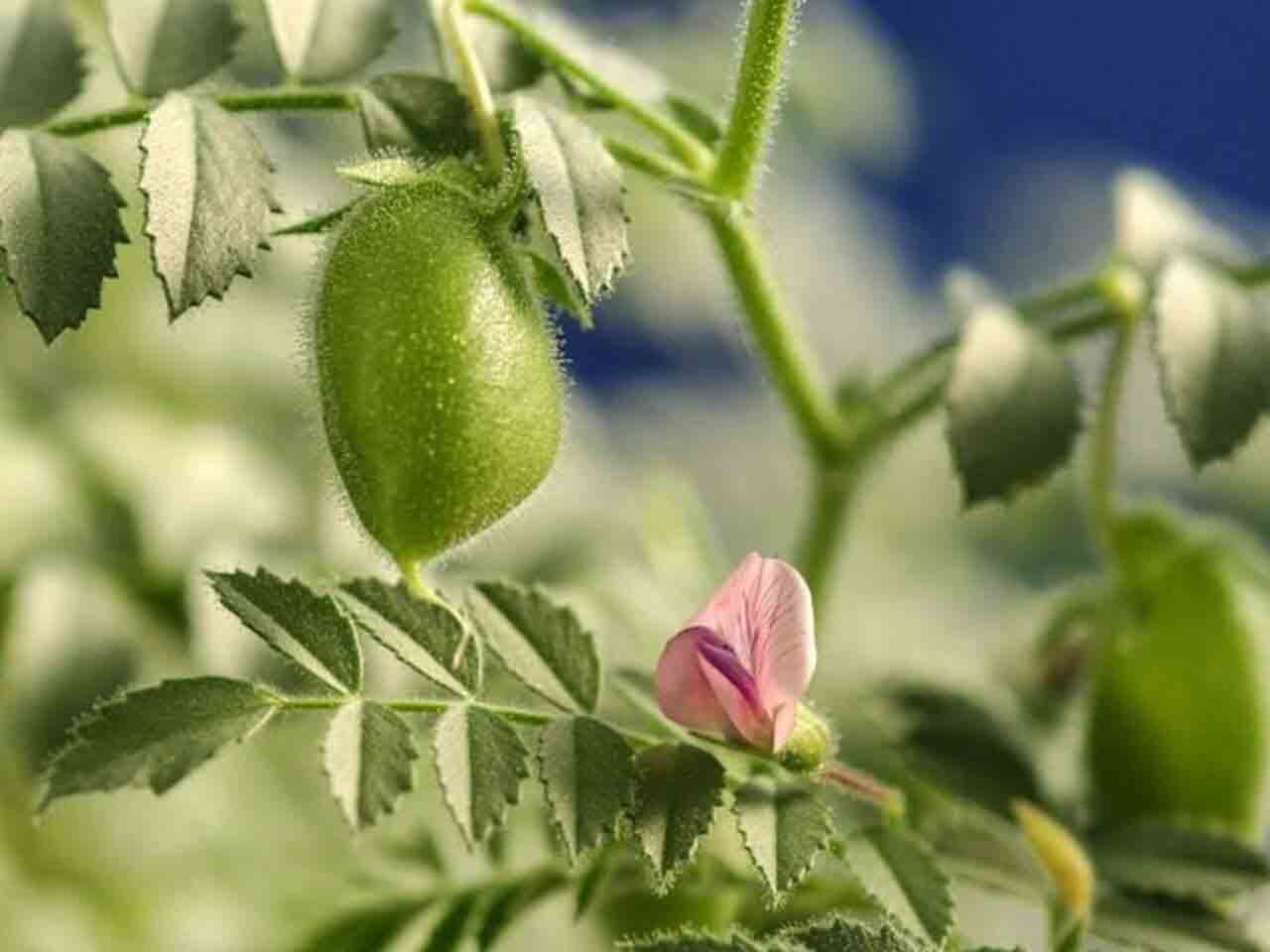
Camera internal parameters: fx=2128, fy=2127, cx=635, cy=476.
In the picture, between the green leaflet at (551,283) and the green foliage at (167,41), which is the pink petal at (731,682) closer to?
the green leaflet at (551,283)

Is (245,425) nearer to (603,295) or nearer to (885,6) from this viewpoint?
(603,295)

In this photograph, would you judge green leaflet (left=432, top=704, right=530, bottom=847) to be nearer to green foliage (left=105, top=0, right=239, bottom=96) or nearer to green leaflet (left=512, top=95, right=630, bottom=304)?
green leaflet (left=512, top=95, right=630, bottom=304)

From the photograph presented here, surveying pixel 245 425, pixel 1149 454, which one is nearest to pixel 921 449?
pixel 1149 454

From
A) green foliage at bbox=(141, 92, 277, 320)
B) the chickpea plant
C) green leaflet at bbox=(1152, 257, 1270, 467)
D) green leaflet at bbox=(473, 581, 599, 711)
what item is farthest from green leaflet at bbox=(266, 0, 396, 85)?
green leaflet at bbox=(1152, 257, 1270, 467)

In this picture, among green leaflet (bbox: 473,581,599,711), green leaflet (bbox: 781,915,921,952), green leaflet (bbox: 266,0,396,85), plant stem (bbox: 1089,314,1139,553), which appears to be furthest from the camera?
plant stem (bbox: 1089,314,1139,553)

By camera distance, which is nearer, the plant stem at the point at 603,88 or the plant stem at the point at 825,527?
the plant stem at the point at 603,88

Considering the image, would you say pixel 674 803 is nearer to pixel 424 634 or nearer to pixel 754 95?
pixel 424 634

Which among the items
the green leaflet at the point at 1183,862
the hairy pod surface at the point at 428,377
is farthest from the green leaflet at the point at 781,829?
the green leaflet at the point at 1183,862
